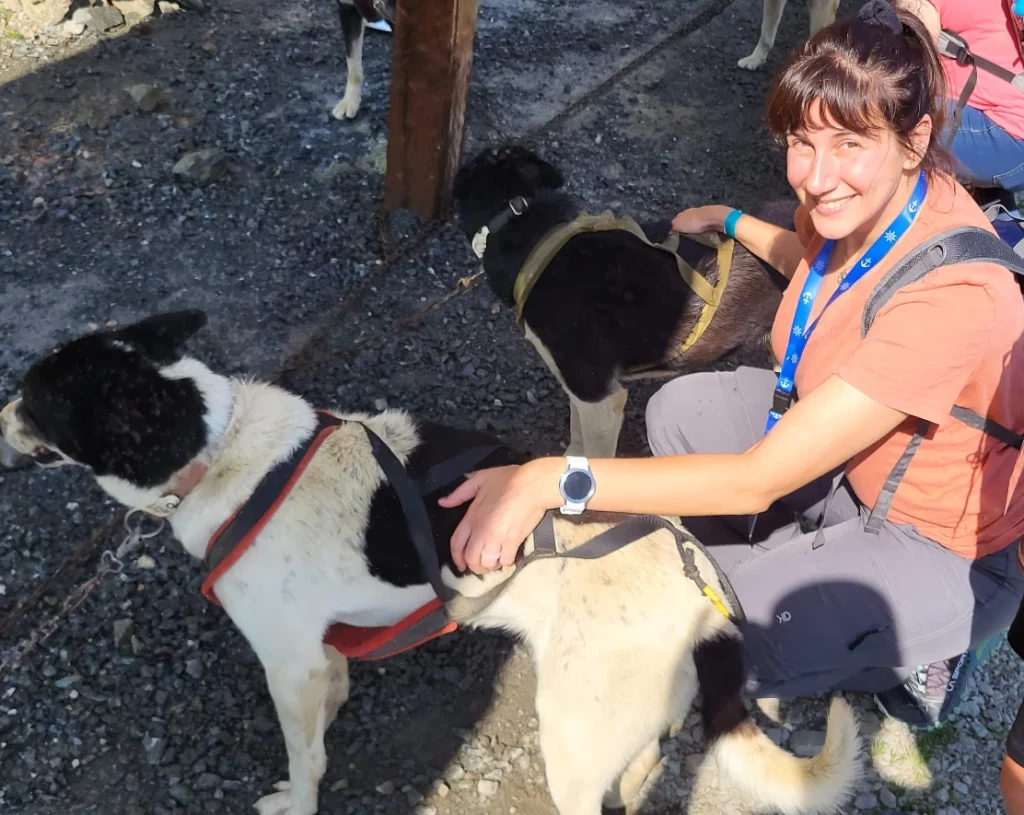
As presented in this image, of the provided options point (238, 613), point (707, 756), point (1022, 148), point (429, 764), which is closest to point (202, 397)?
point (238, 613)

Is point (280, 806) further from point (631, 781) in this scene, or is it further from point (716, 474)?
point (716, 474)

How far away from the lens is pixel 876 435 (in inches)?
64.0

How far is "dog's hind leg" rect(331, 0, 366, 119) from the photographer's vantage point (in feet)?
14.6

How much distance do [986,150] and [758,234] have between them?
47.7 inches

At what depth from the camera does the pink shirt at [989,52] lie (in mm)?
3016

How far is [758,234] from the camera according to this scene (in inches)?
107

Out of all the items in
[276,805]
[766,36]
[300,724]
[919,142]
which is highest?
[919,142]

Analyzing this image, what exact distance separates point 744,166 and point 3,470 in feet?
13.9

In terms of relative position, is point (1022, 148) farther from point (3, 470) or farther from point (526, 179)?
point (3, 470)

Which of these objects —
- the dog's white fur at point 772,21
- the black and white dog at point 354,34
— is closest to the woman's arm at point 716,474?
the black and white dog at point 354,34

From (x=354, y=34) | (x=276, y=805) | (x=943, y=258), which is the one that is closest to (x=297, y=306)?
(x=354, y=34)

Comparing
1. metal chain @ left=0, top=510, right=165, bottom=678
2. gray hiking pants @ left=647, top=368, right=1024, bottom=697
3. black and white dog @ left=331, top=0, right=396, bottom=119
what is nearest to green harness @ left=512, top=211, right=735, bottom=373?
gray hiking pants @ left=647, top=368, right=1024, bottom=697

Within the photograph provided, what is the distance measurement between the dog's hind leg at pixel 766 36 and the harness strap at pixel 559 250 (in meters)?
3.54

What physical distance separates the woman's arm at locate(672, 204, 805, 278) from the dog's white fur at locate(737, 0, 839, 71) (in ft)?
10.9
